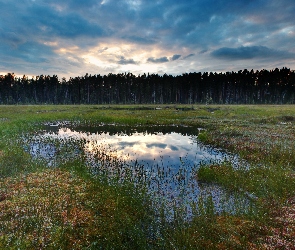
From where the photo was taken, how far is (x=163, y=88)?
4988 inches

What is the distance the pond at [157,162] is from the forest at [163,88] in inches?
3934

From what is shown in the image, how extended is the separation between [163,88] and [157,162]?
11565 cm

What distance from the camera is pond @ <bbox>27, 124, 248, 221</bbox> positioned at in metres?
9.02

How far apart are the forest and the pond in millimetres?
99917

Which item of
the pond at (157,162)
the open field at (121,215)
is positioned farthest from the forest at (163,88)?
the open field at (121,215)

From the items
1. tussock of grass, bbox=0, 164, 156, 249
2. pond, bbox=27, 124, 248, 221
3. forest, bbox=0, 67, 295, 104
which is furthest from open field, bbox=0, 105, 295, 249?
forest, bbox=0, 67, 295, 104

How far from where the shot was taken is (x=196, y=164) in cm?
1377

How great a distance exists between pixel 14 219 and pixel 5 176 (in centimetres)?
505

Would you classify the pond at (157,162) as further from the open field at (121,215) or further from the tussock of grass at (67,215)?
the tussock of grass at (67,215)

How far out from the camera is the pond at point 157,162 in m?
9.02

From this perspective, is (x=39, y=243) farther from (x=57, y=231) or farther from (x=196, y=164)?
(x=196, y=164)

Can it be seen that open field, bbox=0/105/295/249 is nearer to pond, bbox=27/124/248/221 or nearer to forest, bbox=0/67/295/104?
pond, bbox=27/124/248/221

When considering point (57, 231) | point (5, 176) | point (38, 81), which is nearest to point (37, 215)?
point (57, 231)

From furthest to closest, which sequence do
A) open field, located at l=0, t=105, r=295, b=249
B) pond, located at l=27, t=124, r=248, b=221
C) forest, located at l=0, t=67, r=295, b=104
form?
1. forest, located at l=0, t=67, r=295, b=104
2. pond, located at l=27, t=124, r=248, b=221
3. open field, located at l=0, t=105, r=295, b=249
